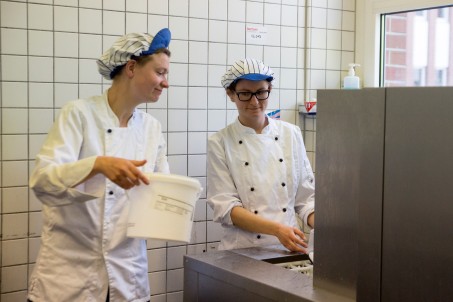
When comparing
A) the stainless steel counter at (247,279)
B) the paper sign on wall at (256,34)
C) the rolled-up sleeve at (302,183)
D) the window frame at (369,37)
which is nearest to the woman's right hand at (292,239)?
the stainless steel counter at (247,279)

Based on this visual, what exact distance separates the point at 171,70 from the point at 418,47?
1327mm

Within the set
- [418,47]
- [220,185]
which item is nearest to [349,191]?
[220,185]

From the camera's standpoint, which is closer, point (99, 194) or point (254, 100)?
point (99, 194)

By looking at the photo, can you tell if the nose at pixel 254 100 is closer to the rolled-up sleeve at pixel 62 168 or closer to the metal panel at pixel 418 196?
the rolled-up sleeve at pixel 62 168

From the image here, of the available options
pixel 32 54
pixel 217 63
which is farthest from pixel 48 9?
pixel 217 63

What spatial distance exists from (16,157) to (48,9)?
2.12 ft

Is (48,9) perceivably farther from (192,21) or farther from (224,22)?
(224,22)

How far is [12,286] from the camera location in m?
2.57

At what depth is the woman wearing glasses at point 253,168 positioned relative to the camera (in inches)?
97.1

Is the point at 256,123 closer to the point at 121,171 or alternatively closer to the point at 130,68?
the point at 130,68

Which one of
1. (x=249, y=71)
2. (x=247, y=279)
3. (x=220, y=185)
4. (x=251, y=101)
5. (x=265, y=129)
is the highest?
(x=249, y=71)

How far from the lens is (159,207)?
5.64 feet

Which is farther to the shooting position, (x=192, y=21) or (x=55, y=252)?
(x=192, y=21)

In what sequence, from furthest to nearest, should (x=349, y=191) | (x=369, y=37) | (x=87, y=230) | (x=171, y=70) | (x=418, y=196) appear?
(x=369, y=37)
(x=171, y=70)
(x=87, y=230)
(x=349, y=191)
(x=418, y=196)
